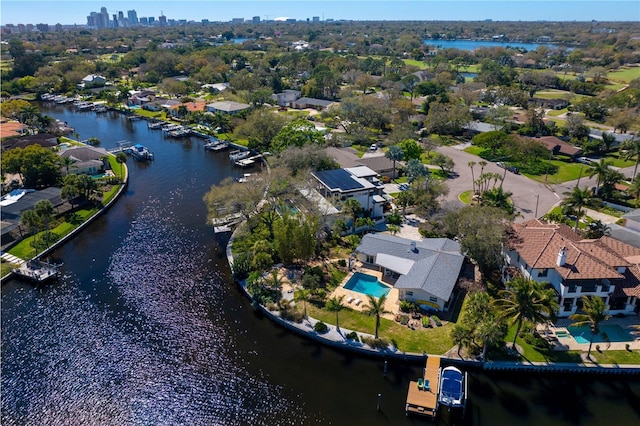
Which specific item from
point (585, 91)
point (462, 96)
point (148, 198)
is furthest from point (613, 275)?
point (585, 91)

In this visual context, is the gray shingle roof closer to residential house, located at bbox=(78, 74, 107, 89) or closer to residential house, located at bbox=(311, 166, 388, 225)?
residential house, located at bbox=(311, 166, 388, 225)

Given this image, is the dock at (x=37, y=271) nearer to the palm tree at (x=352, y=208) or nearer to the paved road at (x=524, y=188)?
the palm tree at (x=352, y=208)

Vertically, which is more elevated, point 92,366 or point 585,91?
point 585,91

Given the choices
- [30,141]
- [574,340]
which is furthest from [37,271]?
[574,340]

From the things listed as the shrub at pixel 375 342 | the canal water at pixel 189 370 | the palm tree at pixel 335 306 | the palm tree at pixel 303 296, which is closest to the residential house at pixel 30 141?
the canal water at pixel 189 370

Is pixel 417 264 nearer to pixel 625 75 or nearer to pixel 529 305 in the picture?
pixel 529 305

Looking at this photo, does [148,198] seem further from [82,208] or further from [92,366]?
[92,366]
